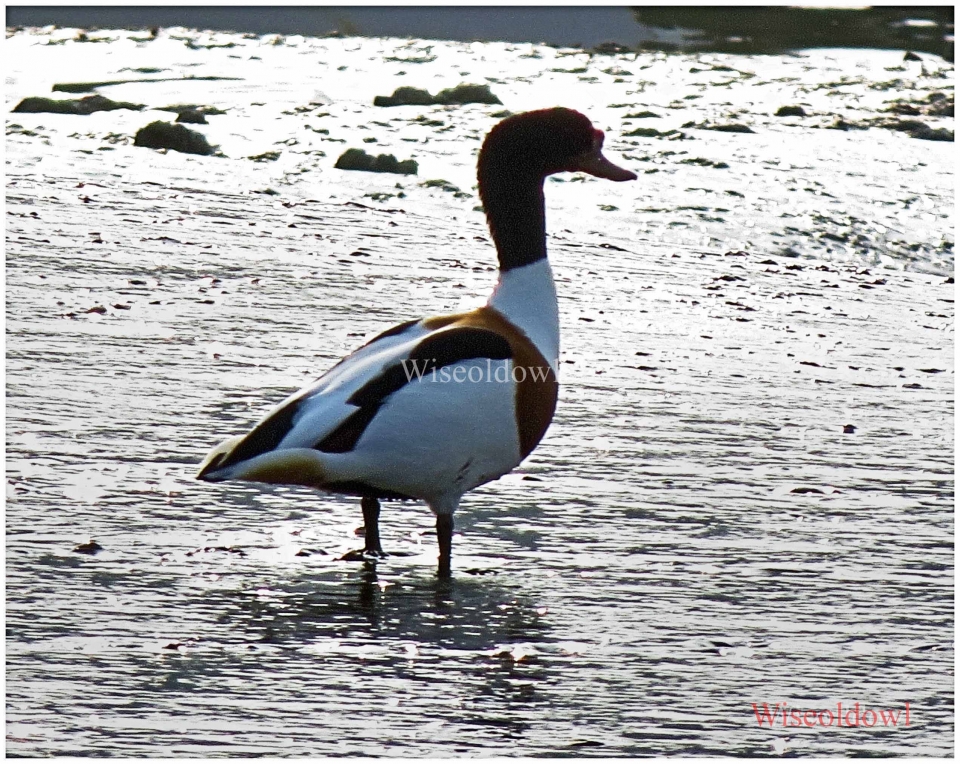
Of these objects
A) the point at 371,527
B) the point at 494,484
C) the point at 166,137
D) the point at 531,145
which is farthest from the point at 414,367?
the point at 166,137

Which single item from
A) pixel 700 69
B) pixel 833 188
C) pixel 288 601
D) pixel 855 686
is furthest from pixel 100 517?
pixel 700 69

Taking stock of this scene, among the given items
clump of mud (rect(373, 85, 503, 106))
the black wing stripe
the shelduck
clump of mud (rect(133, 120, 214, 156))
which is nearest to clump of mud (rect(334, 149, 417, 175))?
clump of mud (rect(133, 120, 214, 156))

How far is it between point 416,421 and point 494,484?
1035mm

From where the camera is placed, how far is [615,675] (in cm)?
418

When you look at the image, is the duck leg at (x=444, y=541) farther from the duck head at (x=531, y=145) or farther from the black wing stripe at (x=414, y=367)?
the duck head at (x=531, y=145)

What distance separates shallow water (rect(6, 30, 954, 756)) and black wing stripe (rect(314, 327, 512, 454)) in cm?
44

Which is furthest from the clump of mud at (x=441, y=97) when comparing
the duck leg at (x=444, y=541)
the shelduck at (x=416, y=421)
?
the duck leg at (x=444, y=541)

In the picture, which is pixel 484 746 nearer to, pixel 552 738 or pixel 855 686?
pixel 552 738

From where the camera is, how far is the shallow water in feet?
13.0

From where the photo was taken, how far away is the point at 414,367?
4953 millimetres

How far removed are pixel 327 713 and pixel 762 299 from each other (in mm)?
5898

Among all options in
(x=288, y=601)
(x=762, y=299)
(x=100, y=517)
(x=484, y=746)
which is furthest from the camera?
(x=762, y=299)

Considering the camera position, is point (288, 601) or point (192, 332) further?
point (192, 332)

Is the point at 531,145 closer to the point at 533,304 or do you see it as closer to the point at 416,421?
the point at 533,304
